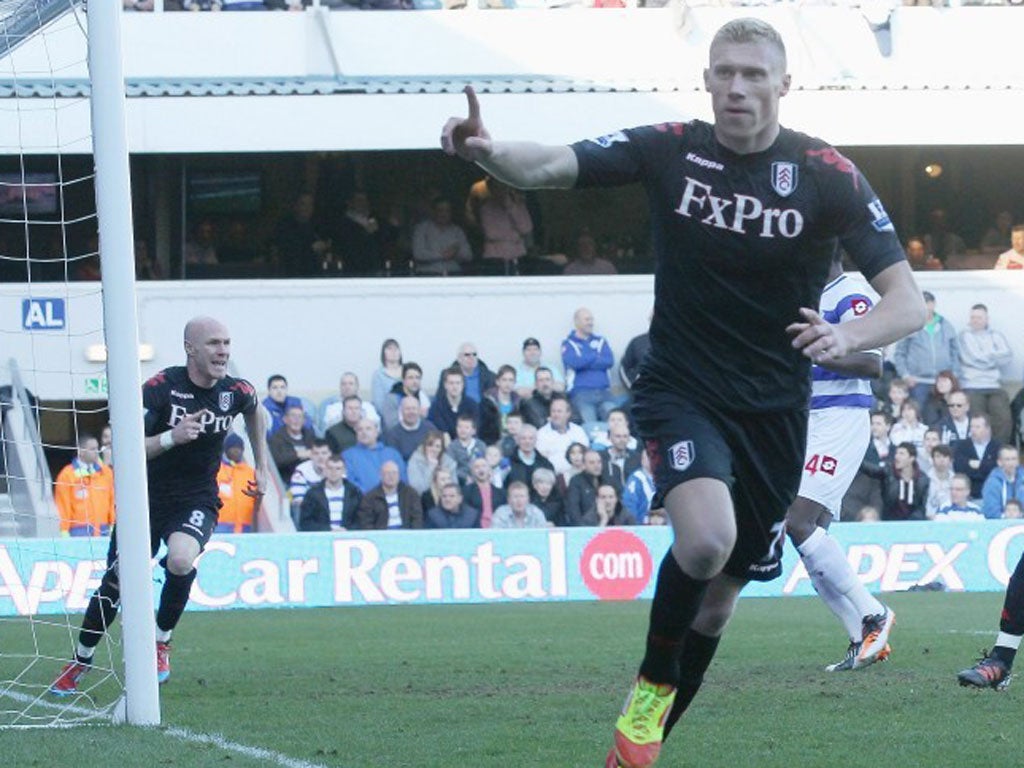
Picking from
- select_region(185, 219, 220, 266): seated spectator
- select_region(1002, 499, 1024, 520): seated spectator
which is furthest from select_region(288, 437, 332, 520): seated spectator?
select_region(1002, 499, 1024, 520): seated spectator

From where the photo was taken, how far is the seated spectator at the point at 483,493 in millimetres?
19359

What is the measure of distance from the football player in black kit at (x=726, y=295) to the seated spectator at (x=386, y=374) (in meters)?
14.7

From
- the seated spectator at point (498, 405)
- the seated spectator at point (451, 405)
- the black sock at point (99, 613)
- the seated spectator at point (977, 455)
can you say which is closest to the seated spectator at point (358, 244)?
the seated spectator at point (498, 405)

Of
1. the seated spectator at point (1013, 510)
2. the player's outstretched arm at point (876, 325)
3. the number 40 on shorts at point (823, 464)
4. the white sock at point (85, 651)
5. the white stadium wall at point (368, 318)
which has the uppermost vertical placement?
the player's outstretched arm at point (876, 325)

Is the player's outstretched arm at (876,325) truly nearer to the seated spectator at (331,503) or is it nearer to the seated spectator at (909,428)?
the seated spectator at (331,503)

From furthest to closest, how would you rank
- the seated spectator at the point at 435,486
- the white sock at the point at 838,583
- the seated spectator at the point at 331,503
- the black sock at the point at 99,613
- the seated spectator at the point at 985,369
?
the seated spectator at the point at 985,369, the seated spectator at the point at 435,486, the seated spectator at the point at 331,503, the white sock at the point at 838,583, the black sock at the point at 99,613

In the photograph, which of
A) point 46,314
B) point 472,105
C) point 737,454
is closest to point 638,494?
point 46,314

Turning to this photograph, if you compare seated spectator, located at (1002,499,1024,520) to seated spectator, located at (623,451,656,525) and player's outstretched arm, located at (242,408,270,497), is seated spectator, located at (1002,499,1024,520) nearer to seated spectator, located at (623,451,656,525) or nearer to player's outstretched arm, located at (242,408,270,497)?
seated spectator, located at (623,451,656,525)

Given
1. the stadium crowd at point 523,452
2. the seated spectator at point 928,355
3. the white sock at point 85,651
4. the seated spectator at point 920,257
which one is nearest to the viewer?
the white sock at point 85,651

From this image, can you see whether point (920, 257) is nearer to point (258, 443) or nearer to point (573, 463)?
point (573, 463)

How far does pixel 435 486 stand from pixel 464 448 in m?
0.71

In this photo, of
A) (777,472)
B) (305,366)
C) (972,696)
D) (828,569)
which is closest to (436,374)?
(305,366)

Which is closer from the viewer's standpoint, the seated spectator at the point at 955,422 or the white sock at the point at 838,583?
the white sock at the point at 838,583

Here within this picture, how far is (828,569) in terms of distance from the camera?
10.9 meters
